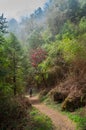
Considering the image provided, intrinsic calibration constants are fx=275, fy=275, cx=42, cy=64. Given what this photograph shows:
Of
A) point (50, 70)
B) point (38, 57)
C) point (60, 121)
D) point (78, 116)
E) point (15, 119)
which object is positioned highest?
point (38, 57)

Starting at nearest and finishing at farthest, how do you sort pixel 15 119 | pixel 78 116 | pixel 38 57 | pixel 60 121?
pixel 15 119 → pixel 60 121 → pixel 78 116 → pixel 38 57

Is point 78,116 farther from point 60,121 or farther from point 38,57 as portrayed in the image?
point 38,57

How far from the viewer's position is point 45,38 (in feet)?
178

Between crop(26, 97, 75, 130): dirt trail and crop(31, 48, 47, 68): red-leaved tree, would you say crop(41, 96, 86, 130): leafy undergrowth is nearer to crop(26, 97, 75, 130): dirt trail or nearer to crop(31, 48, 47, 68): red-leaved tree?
crop(26, 97, 75, 130): dirt trail

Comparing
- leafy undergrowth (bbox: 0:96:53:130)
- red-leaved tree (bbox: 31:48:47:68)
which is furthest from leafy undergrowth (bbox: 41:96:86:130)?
red-leaved tree (bbox: 31:48:47:68)

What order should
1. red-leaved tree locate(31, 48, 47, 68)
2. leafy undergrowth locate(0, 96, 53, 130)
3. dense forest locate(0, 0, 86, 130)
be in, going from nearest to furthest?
leafy undergrowth locate(0, 96, 53, 130) → dense forest locate(0, 0, 86, 130) → red-leaved tree locate(31, 48, 47, 68)

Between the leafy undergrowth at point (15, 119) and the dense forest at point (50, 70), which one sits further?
the dense forest at point (50, 70)

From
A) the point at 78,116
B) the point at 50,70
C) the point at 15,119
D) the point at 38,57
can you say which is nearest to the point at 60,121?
the point at 78,116

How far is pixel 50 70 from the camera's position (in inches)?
1344

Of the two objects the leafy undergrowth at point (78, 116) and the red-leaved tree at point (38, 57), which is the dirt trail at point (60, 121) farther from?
the red-leaved tree at point (38, 57)

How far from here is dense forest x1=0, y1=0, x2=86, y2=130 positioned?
57.0 ft

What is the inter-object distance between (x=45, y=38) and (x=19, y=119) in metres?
38.2

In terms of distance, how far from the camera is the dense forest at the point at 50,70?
57.0ft

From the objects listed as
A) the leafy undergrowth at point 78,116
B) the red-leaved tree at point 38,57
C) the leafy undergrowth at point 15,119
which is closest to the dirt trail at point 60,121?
A: the leafy undergrowth at point 78,116
